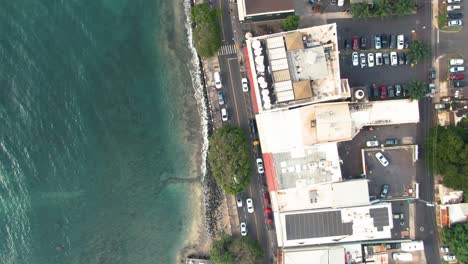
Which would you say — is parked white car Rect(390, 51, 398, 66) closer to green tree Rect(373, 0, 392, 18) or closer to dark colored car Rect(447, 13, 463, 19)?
green tree Rect(373, 0, 392, 18)

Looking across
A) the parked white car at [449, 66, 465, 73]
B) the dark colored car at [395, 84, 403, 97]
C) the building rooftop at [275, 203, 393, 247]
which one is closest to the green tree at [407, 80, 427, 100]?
the dark colored car at [395, 84, 403, 97]

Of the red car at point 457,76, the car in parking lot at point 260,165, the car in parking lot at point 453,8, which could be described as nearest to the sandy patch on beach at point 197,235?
the car in parking lot at point 260,165

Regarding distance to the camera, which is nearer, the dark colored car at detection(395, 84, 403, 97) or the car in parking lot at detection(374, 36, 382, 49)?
the dark colored car at detection(395, 84, 403, 97)

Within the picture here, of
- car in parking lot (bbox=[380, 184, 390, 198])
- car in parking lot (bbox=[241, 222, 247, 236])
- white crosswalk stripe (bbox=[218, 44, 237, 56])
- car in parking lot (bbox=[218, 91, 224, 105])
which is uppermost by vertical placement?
white crosswalk stripe (bbox=[218, 44, 237, 56])

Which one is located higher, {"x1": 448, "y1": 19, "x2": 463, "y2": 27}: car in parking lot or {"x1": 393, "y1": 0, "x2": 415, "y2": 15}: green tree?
{"x1": 393, "y1": 0, "x2": 415, "y2": 15}: green tree

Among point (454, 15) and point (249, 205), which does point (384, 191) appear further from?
point (454, 15)

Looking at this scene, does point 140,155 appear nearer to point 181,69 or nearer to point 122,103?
point 122,103

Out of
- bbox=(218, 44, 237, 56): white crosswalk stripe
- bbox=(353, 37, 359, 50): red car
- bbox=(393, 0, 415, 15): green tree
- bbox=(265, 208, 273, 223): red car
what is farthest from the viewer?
bbox=(218, 44, 237, 56): white crosswalk stripe
